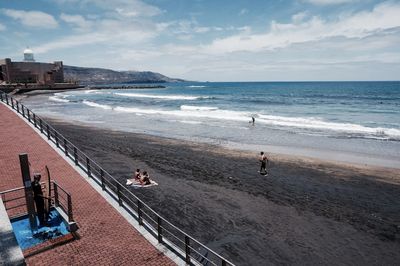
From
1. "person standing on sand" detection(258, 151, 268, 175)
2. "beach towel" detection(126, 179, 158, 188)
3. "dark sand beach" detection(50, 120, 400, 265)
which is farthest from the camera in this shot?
"person standing on sand" detection(258, 151, 268, 175)

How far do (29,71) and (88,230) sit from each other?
12985 centimetres

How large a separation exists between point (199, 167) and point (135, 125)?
2108 cm

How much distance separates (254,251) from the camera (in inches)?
423

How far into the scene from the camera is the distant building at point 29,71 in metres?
113

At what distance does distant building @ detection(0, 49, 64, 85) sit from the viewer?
371 ft

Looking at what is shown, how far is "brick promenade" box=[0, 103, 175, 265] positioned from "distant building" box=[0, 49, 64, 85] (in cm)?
10604

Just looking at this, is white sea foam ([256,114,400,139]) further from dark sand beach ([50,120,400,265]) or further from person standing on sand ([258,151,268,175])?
person standing on sand ([258,151,268,175])

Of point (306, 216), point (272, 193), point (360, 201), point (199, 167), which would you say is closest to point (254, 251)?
point (306, 216)

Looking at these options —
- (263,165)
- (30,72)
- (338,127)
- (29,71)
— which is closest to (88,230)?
(263,165)

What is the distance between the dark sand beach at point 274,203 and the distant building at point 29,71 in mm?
105856

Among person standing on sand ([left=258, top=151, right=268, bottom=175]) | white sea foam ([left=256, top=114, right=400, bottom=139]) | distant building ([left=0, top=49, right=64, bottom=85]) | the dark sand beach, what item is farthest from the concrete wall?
person standing on sand ([left=258, top=151, right=268, bottom=175])

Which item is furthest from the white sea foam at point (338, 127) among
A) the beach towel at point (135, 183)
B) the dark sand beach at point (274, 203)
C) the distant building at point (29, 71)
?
the distant building at point (29, 71)

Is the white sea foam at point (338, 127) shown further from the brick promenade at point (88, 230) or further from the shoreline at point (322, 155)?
the brick promenade at point (88, 230)

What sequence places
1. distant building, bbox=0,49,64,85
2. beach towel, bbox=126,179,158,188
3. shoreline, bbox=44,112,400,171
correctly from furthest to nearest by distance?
1. distant building, bbox=0,49,64,85
2. shoreline, bbox=44,112,400,171
3. beach towel, bbox=126,179,158,188
